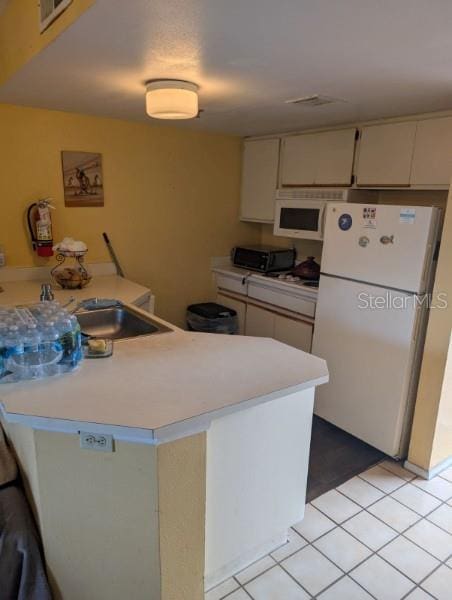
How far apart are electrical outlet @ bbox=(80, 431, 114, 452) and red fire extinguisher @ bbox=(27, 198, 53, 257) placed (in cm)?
192

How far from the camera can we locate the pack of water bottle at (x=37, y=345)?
4.21 feet

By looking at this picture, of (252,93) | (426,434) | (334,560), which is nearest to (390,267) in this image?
(426,434)

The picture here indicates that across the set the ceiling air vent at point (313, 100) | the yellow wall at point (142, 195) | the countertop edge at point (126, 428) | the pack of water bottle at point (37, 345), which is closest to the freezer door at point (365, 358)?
the ceiling air vent at point (313, 100)

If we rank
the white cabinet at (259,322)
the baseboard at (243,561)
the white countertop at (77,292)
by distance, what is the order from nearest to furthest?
the baseboard at (243,561) → the white countertop at (77,292) → the white cabinet at (259,322)

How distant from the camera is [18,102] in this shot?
2.51m

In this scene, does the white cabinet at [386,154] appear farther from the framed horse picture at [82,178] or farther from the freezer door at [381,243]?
the framed horse picture at [82,178]

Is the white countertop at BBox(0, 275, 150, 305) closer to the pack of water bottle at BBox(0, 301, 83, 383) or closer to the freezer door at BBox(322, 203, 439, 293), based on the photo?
the pack of water bottle at BBox(0, 301, 83, 383)

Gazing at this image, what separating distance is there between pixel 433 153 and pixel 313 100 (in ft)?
2.54

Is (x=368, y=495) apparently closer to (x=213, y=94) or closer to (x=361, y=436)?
(x=361, y=436)

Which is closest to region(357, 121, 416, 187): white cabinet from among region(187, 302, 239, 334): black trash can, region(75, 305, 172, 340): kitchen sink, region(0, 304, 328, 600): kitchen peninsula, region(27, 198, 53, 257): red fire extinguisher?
region(187, 302, 239, 334): black trash can

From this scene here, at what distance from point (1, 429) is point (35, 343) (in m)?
0.57

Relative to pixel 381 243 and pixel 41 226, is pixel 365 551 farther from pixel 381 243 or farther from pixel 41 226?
pixel 41 226

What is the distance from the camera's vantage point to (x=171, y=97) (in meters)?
1.85

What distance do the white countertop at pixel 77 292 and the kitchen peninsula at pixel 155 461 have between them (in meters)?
0.92
